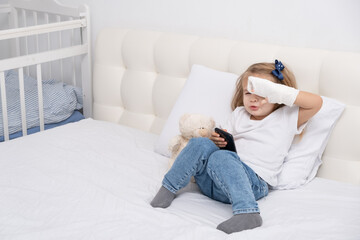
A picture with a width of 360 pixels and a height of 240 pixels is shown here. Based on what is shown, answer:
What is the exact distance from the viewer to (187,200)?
147cm

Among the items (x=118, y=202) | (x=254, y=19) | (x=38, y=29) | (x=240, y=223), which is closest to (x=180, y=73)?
(x=254, y=19)

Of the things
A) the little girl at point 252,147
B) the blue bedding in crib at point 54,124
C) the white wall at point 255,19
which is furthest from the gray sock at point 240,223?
the blue bedding in crib at point 54,124

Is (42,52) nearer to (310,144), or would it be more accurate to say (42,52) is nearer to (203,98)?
(203,98)

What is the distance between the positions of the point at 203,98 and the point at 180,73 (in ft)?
0.85

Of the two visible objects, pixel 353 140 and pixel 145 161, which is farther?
pixel 145 161

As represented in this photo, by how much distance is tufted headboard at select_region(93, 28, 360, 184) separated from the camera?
158cm

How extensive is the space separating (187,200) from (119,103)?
882 mm

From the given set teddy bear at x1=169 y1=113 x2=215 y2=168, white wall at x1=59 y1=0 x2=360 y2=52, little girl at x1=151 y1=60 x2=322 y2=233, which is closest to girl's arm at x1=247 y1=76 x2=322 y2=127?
little girl at x1=151 y1=60 x2=322 y2=233

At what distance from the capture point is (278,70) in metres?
1.57

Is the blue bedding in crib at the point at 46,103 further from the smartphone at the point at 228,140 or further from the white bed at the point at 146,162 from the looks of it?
the smartphone at the point at 228,140

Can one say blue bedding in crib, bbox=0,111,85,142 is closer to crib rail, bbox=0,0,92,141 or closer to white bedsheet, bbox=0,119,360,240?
crib rail, bbox=0,0,92,141

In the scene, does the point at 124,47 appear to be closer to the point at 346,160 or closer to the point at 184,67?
the point at 184,67

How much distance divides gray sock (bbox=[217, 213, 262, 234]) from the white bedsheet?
0.04 meters

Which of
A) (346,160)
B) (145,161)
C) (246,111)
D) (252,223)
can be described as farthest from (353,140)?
(145,161)
